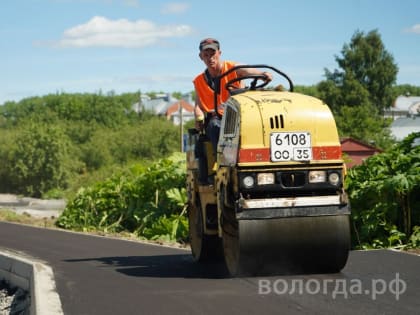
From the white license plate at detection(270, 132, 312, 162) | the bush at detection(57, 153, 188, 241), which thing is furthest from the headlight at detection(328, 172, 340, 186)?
the bush at detection(57, 153, 188, 241)

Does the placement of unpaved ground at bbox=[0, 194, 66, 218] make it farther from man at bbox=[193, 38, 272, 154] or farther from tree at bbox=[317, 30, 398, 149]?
tree at bbox=[317, 30, 398, 149]

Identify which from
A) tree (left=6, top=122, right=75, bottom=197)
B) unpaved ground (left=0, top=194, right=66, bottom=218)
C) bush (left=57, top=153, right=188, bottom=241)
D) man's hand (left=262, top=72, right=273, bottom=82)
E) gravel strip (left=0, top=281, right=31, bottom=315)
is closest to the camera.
→ gravel strip (left=0, top=281, right=31, bottom=315)

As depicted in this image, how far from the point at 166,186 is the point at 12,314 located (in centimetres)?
1052

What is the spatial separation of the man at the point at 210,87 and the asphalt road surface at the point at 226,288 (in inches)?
61.5

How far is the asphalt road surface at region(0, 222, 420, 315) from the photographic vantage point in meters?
7.30

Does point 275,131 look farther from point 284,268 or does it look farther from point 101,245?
point 101,245

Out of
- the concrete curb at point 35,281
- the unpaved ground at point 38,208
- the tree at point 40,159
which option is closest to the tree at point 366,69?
the tree at point 40,159

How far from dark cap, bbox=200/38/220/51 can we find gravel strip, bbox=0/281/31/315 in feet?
12.0

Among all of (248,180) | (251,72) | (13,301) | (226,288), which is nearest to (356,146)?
(251,72)

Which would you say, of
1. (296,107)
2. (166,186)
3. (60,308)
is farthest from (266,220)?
(166,186)

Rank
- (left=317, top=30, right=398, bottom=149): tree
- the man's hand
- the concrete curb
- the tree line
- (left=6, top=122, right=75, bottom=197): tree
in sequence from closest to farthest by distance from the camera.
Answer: the concrete curb < the man's hand < the tree line < (left=6, top=122, right=75, bottom=197): tree < (left=317, top=30, right=398, bottom=149): tree

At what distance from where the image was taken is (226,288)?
27.7 ft

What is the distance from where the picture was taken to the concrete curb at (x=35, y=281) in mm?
7621

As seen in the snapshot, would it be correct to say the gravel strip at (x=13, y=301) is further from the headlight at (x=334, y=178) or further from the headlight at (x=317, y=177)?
the headlight at (x=334, y=178)
